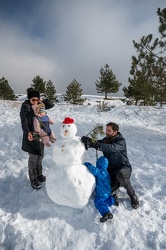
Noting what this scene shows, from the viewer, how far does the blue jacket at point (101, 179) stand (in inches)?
126

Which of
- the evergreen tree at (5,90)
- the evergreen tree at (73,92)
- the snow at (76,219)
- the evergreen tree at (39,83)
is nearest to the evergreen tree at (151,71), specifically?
the snow at (76,219)

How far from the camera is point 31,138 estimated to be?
3.38 meters

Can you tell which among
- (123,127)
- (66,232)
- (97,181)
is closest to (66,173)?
(97,181)

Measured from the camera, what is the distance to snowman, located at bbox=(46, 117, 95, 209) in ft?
9.84

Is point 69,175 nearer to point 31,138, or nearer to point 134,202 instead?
point 31,138

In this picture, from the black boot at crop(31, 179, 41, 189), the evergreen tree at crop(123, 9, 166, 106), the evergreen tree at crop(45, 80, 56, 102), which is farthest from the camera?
the evergreen tree at crop(45, 80, 56, 102)

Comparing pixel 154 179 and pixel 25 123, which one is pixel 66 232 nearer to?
pixel 25 123

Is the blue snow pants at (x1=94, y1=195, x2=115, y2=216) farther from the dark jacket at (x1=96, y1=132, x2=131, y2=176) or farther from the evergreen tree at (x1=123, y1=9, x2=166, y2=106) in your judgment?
the evergreen tree at (x1=123, y1=9, x2=166, y2=106)

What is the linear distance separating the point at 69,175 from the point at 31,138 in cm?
95

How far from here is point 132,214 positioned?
10.1 ft

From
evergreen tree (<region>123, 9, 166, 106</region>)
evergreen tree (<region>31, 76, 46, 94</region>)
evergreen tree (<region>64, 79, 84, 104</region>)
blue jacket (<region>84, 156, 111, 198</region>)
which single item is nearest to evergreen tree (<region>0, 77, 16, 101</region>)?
evergreen tree (<region>31, 76, 46, 94</region>)

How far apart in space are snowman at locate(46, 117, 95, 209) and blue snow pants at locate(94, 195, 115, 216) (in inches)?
6.9

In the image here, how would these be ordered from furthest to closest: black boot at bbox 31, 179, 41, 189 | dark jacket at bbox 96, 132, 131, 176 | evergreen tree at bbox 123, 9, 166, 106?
evergreen tree at bbox 123, 9, 166, 106
black boot at bbox 31, 179, 41, 189
dark jacket at bbox 96, 132, 131, 176

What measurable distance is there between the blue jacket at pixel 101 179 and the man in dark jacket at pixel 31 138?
1053 mm
